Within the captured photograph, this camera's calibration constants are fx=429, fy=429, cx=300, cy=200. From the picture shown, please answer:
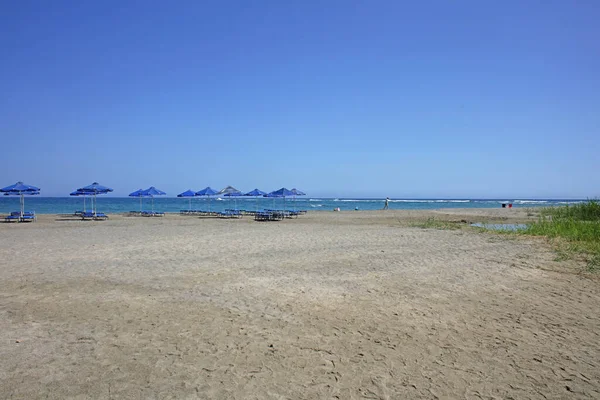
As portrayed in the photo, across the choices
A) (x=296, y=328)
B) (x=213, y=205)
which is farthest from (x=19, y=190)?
(x=213, y=205)

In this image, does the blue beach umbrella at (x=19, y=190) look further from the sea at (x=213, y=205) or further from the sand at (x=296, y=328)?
the sand at (x=296, y=328)

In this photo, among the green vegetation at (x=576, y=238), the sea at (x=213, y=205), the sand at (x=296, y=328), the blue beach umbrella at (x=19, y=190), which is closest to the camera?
the sand at (x=296, y=328)

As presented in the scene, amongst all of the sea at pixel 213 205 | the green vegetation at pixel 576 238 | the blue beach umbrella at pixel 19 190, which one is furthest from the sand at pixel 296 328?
the sea at pixel 213 205

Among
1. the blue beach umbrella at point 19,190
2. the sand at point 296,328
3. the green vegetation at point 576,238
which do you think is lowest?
the sand at point 296,328

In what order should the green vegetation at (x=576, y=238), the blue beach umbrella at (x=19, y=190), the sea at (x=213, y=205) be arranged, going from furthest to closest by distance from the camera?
the sea at (x=213, y=205)
the blue beach umbrella at (x=19, y=190)
the green vegetation at (x=576, y=238)

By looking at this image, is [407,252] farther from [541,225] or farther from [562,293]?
[541,225]

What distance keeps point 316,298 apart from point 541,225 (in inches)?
532

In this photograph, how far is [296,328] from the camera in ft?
17.5

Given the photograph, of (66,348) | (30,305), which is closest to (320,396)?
(66,348)

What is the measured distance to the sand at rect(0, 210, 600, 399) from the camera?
12.7ft

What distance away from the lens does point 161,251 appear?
463 inches

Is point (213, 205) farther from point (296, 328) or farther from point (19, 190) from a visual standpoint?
point (296, 328)

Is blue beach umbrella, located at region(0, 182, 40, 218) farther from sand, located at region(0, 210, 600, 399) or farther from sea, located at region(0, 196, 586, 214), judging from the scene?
sand, located at region(0, 210, 600, 399)

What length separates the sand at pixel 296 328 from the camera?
386cm
